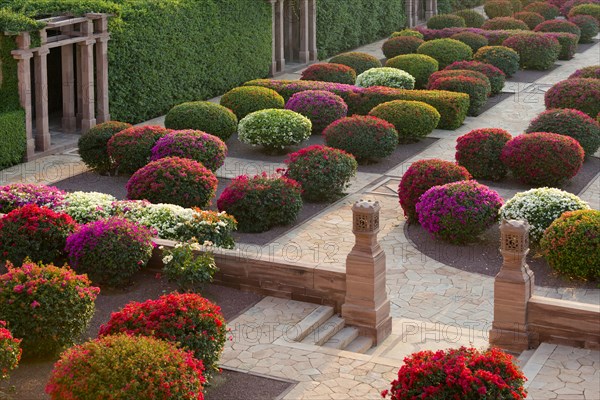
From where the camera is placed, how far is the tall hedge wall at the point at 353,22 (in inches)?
1500

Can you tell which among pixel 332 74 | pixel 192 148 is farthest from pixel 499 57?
pixel 192 148

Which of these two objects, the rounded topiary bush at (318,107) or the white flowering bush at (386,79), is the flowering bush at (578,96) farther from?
the rounded topiary bush at (318,107)

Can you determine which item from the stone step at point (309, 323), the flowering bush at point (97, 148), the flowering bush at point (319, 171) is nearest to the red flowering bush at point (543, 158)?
the flowering bush at point (319, 171)

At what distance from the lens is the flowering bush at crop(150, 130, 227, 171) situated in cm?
2241

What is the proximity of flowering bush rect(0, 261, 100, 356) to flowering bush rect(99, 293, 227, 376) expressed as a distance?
81 centimetres

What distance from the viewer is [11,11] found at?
80.5ft

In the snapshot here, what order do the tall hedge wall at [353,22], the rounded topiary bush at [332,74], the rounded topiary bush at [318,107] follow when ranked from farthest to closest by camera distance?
1. the tall hedge wall at [353,22]
2. the rounded topiary bush at [332,74]
3. the rounded topiary bush at [318,107]

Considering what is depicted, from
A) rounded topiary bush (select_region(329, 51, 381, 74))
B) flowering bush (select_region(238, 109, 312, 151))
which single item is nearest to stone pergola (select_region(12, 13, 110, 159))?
flowering bush (select_region(238, 109, 312, 151))

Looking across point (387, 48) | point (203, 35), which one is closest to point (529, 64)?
point (387, 48)

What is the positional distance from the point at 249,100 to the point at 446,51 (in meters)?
9.17

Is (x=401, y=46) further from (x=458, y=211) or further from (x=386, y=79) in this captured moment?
(x=458, y=211)

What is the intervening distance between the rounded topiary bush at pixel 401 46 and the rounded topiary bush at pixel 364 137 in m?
12.1

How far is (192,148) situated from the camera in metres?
22.4

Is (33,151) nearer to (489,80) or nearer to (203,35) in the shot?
(203,35)
